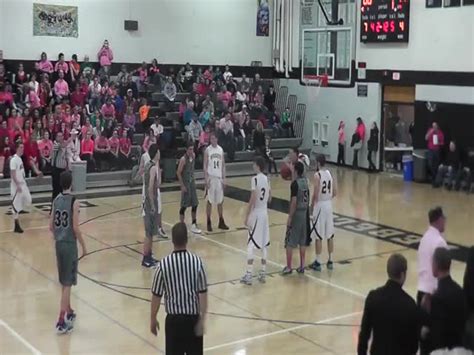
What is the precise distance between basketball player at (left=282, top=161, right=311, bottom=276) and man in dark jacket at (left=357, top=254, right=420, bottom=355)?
5.90 metres

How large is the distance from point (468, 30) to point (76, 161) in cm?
1243

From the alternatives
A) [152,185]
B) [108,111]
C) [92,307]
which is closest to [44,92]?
[108,111]

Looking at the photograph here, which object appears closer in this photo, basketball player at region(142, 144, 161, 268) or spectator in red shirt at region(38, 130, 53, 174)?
basketball player at region(142, 144, 161, 268)

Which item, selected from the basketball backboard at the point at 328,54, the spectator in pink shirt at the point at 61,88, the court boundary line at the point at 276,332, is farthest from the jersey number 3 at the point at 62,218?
the basketball backboard at the point at 328,54

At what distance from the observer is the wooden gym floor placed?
899 centimetres

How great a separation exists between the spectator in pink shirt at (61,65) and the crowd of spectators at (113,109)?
0.03m

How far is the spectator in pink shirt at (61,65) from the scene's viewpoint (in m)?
24.2

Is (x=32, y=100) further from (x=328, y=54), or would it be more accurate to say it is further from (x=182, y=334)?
(x=182, y=334)

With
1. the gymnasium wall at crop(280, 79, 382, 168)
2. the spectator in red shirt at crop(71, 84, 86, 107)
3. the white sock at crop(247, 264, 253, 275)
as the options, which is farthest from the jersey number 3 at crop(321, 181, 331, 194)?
the gymnasium wall at crop(280, 79, 382, 168)

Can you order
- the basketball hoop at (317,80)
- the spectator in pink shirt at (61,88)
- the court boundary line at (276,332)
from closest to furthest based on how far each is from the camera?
the court boundary line at (276,332) < the spectator in pink shirt at (61,88) < the basketball hoop at (317,80)

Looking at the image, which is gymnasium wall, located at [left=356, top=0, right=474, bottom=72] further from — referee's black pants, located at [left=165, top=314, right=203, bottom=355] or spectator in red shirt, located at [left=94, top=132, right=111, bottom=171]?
referee's black pants, located at [left=165, top=314, right=203, bottom=355]

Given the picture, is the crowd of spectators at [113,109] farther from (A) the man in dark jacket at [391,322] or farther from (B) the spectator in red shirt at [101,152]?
(A) the man in dark jacket at [391,322]

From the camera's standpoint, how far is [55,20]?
82.3 ft

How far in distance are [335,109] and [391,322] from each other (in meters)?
22.3
